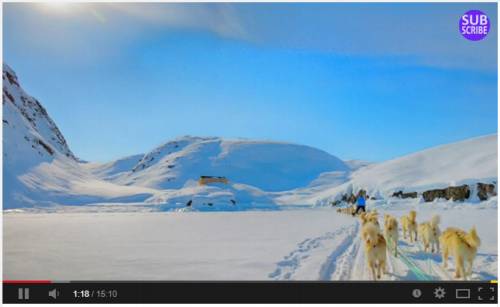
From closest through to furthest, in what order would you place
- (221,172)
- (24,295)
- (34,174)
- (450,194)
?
1. (24,295)
2. (450,194)
3. (34,174)
4. (221,172)

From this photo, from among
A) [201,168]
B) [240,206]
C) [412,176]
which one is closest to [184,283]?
[412,176]

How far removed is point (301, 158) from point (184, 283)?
148 m

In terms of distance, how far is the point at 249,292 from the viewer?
215 inches

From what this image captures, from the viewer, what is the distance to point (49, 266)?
6.92 metres

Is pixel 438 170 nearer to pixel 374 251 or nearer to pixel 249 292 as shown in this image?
pixel 374 251

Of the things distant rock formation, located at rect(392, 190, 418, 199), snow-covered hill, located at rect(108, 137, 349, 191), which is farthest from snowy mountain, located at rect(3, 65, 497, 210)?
distant rock formation, located at rect(392, 190, 418, 199)

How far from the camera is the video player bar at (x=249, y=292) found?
527 centimetres

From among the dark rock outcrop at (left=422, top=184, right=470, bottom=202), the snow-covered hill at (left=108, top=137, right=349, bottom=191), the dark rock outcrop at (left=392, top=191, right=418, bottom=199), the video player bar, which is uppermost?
the snow-covered hill at (left=108, top=137, right=349, bottom=191)

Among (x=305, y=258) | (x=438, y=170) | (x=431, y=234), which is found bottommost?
(x=305, y=258)

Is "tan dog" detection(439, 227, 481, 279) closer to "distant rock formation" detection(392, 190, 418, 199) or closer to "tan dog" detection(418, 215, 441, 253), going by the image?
"tan dog" detection(418, 215, 441, 253)

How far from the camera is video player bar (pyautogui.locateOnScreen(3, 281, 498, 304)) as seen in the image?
5.27 metres

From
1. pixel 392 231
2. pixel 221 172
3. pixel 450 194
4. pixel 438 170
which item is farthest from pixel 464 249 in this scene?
pixel 221 172

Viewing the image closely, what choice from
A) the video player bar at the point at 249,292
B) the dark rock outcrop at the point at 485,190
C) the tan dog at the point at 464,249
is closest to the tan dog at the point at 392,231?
the tan dog at the point at 464,249

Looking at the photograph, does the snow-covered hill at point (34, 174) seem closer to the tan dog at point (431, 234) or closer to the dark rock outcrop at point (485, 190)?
the dark rock outcrop at point (485, 190)
